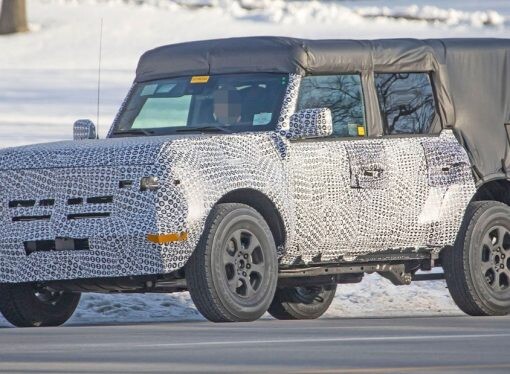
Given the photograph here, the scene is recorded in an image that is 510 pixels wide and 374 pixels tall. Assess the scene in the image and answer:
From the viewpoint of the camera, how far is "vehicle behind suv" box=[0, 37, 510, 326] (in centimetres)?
1259

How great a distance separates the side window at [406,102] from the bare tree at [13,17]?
108ft

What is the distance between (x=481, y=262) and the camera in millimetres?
14617

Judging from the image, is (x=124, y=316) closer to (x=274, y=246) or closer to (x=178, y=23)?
(x=274, y=246)

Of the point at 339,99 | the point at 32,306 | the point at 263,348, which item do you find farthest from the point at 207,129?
the point at 263,348

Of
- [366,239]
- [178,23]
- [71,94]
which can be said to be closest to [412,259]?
[366,239]

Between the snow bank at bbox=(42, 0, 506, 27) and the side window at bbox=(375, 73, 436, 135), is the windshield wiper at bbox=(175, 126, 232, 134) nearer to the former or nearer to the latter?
the side window at bbox=(375, 73, 436, 135)

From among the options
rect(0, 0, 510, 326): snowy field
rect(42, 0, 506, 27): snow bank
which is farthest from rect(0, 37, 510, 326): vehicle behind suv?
rect(42, 0, 506, 27): snow bank

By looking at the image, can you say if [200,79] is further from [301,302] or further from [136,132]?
[301,302]

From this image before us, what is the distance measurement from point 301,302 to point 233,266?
2576 mm

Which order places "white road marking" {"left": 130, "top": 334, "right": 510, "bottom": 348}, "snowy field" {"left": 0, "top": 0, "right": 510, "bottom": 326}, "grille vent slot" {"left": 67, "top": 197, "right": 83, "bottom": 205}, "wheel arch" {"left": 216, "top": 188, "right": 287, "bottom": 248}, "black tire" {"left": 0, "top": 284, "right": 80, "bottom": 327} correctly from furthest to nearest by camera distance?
"snowy field" {"left": 0, "top": 0, "right": 510, "bottom": 326} → "black tire" {"left": 0, "top": 284, "right": 80, "bottom": 327} → "wheel arch" {"left": 216, "top": 188, "right": 287, "bottom": 248} → "grille vent slot" {"left": 67, "top": 197, "right": 83, "bottom": 205} → "white road marking" {"left": 130, "top": 334, "right": 510, "bottom": 348}

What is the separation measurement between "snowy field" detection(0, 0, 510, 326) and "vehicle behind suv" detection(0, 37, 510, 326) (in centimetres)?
1423

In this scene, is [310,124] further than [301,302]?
No

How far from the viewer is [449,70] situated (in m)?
15.1

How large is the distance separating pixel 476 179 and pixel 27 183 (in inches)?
142
